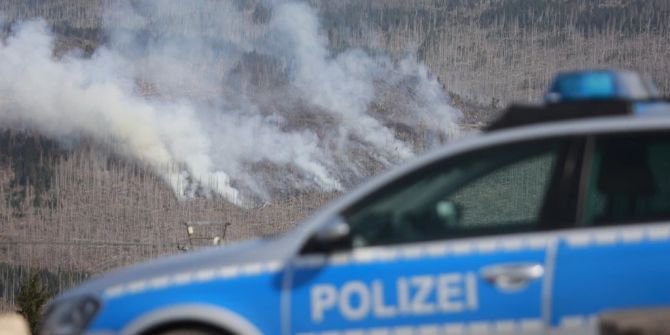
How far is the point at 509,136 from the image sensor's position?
266 inches

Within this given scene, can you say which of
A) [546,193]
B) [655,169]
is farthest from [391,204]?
[655,169]

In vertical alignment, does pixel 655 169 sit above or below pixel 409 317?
above

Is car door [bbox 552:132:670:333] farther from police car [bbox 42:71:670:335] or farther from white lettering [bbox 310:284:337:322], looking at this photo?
white lettering [bbox 310:284:337:322]

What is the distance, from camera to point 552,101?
701 cm

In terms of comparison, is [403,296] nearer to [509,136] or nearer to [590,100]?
[509,136]

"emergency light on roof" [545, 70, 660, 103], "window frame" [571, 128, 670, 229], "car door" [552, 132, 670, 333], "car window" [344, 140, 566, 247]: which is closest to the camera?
"car door" [552, 132, 670, 333]

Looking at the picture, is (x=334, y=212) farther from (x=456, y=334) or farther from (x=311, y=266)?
(x=456, y=334)

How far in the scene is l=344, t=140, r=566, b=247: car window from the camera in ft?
21.6

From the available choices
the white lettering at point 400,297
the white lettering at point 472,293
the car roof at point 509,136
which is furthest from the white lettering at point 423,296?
the car roof at point 509,136

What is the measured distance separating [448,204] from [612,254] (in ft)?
2.40

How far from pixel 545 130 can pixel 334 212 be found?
3.14ft

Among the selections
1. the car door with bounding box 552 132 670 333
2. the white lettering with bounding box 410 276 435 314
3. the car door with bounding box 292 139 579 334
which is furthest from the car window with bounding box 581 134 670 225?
the white lettering with bounding box 410 276 435 314

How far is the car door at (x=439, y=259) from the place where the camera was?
6402 mm

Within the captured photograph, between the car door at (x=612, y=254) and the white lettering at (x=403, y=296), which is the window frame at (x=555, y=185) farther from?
the white lettering at (x=403, y=296)
